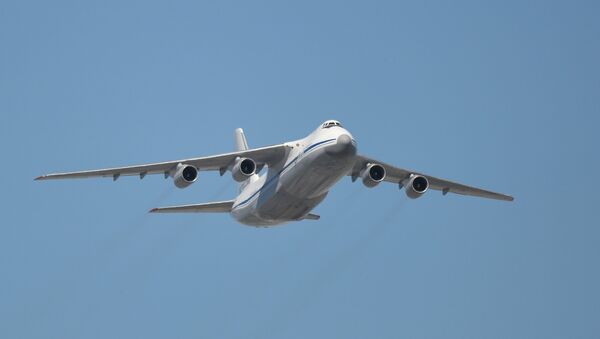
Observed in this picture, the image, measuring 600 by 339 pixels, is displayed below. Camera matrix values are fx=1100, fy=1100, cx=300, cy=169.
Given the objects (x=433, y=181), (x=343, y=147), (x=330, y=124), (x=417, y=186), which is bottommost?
(x=433, y=181)

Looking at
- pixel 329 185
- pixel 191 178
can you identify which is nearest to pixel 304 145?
pixel 329 185

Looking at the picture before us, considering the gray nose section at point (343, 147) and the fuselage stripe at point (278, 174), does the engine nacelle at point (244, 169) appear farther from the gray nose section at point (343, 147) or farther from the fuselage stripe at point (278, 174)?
the gray nose section at point (343, 147)

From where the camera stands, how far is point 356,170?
121 ft

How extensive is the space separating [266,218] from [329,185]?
3201 mm

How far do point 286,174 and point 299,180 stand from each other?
2.34ft

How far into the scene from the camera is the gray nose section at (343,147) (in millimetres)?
31719

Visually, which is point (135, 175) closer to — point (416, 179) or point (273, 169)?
point (273, 169)

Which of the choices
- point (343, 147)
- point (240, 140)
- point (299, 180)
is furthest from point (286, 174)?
point (240, 140)

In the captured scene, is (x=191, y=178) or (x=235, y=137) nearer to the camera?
(x=191, y=178)

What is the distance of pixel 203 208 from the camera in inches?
1473

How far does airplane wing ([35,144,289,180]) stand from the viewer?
3488cm

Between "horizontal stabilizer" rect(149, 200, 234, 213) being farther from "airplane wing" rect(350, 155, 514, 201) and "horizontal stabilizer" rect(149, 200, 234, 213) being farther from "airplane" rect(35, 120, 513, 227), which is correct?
"airplane wing" rect(350, 155, 514, 201)

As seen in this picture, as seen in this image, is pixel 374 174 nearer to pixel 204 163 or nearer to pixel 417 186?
pixel 417 186

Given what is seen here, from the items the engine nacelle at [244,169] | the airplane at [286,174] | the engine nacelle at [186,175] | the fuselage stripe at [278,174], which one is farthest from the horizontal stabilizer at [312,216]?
the engine nacelle at [186,175]
